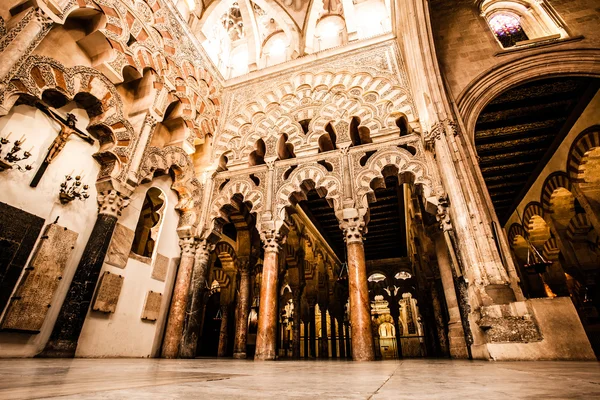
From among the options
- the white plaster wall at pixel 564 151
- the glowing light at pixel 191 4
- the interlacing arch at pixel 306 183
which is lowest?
the interlacing arch at pixel 306 183

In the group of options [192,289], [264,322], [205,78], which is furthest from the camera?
[205,78]

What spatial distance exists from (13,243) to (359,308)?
Answer: 5.56 m

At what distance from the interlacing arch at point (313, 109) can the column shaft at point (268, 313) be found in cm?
294

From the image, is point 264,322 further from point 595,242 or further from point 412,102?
point 595,242

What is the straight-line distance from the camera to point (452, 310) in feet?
20.3

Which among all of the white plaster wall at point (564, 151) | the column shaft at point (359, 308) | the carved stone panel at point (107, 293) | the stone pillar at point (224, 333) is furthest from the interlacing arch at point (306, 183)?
the white plaster wall at point (564, 151)

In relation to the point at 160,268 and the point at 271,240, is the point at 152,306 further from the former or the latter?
the point at 271,240

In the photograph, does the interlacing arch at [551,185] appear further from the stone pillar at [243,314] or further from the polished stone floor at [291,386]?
the stone pillar at [243,314]

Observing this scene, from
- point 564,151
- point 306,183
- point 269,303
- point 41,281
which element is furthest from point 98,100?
point 564,151

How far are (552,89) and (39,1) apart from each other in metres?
11.0

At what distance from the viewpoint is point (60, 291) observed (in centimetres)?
479

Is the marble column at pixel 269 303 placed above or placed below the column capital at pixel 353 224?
below

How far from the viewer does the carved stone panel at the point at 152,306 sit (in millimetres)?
6047

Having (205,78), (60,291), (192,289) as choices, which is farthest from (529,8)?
(60,291)
